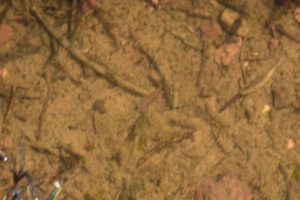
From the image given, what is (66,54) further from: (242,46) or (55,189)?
(242,46)

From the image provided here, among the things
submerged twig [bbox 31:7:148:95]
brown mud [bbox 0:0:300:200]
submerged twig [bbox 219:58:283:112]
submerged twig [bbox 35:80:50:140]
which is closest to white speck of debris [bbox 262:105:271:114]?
brown mud [bbox 0:0:300:200]

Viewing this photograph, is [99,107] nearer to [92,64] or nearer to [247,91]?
[92,64]

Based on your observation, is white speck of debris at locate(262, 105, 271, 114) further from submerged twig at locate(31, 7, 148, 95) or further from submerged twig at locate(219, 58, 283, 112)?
submerged twig at locate(31, 7, 148, 95)

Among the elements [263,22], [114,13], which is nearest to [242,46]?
[263,22]

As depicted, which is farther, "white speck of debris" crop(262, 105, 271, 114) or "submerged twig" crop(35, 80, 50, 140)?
"white speck of debris" crop(262, 105, 271, 114)

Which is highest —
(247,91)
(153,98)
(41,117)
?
(247,91)

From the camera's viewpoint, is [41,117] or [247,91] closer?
[41,117]

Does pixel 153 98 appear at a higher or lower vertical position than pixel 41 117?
higher

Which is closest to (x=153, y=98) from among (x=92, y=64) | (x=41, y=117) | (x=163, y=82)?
(x=163, y=82)
